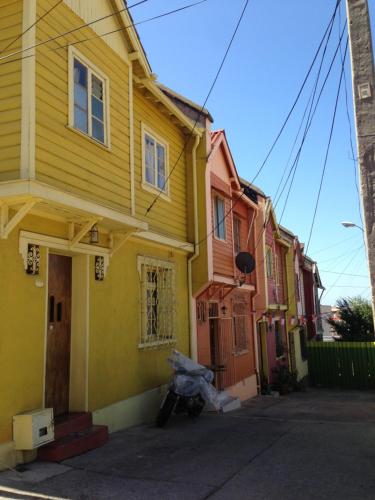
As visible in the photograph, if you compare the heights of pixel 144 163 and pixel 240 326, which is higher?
pixel 144 163

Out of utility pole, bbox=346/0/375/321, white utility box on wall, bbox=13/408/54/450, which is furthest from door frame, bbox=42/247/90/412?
utility pole, bbox=346/0/375/321

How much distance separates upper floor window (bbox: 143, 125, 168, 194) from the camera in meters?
10.5

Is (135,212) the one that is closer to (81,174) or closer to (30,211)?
(81,174)

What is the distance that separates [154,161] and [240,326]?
24.5ft

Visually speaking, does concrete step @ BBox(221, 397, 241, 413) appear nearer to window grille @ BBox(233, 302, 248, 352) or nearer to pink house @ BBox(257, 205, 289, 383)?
window grille @ BBox(233, 302, 248, 352)

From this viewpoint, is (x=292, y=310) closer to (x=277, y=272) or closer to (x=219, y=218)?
(x=277, y=272)

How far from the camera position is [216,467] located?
6043mm

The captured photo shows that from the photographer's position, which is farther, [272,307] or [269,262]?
[269,262]

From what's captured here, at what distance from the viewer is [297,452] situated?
671cm

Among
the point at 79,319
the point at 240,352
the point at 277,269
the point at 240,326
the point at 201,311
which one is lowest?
the point at 240,352

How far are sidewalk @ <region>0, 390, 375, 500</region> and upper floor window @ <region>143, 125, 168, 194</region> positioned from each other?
16.7 ft

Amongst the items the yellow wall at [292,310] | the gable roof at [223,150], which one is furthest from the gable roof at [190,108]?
the yellow wall at [292,310]

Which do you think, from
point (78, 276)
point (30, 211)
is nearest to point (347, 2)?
point (30, 211)

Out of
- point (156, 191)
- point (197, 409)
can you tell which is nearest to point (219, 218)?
point (156, 191)
